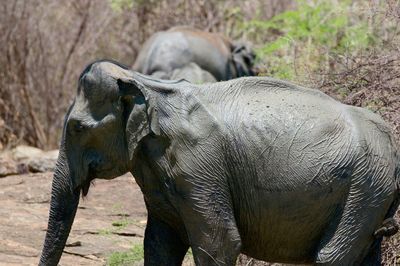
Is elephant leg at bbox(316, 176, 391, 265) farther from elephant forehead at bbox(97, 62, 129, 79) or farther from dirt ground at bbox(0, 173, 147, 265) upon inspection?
dirt ground at bbox(0, 173, 147, 265)

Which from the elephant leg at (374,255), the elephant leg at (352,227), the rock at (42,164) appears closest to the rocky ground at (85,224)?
the rock at (42,164)

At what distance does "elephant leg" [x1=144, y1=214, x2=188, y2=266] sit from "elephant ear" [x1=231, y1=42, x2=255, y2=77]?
10.0 metres

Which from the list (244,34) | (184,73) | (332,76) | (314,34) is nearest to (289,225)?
(332,76)

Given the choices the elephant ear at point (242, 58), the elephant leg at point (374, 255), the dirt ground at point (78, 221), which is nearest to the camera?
the elephant leg at point (374, 255)

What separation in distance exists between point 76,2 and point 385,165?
38.2ft

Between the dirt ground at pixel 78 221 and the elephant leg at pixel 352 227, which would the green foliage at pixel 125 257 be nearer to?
Answer: the dirt ground at pixel 78 221

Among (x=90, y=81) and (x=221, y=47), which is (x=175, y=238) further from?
(x=221, y=47)

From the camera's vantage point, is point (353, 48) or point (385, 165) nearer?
point (385, 165)

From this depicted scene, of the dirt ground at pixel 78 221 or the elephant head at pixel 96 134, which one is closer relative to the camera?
the elephant head at pixel 96 134

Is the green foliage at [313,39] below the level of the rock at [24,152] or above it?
above

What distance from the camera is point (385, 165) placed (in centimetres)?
625

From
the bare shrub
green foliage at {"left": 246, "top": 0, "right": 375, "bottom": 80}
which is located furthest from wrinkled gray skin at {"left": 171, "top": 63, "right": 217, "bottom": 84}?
the bare shrub

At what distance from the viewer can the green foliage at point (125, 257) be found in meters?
8.20

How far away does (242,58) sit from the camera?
54.3ft
